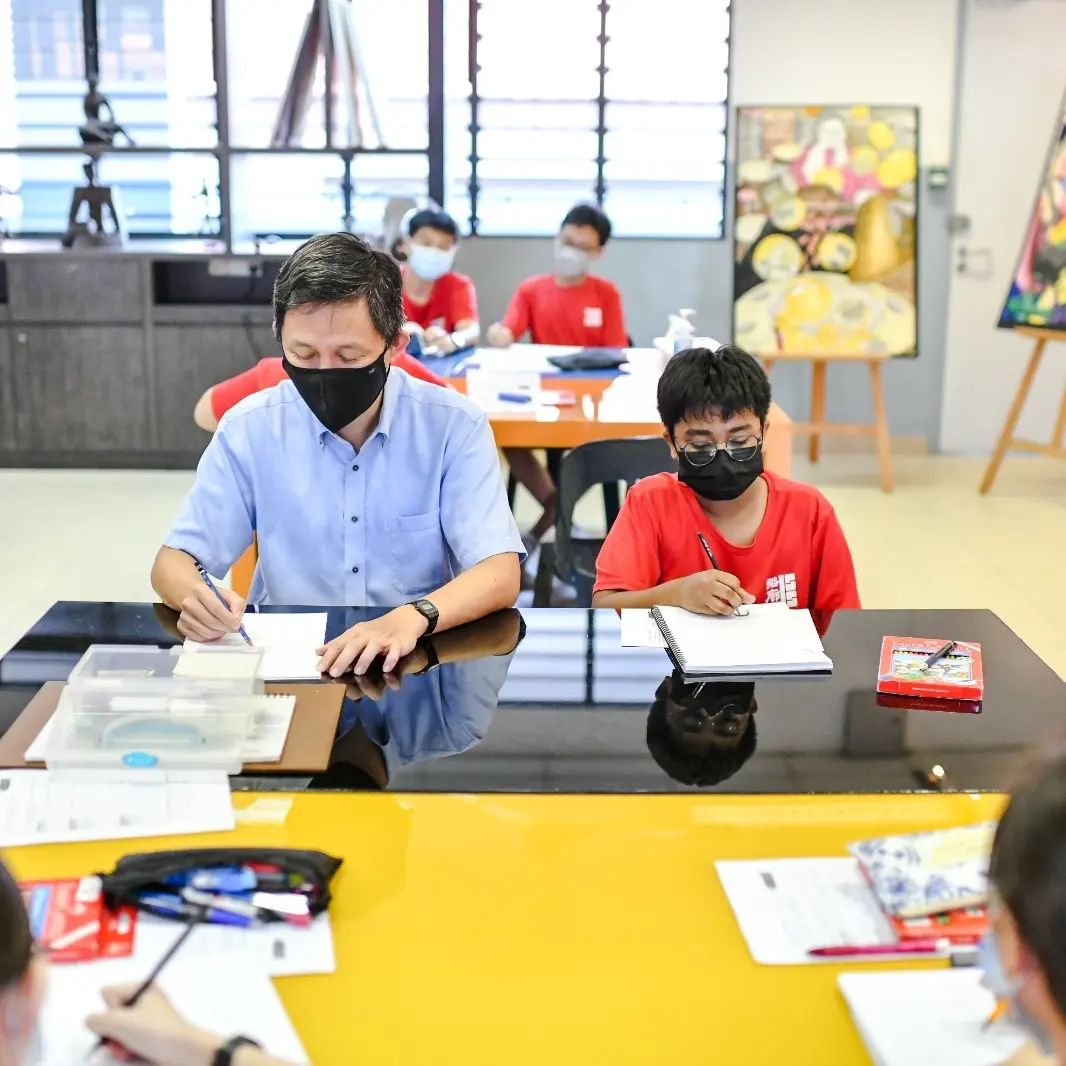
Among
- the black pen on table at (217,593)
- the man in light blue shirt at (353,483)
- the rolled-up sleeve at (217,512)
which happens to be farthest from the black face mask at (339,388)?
the black pen on table at (217,593)

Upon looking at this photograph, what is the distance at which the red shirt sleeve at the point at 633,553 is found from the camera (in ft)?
7.64

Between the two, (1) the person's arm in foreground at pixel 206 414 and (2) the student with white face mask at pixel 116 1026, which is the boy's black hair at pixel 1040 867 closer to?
(2) the student with white face mask at pixel 116 1026

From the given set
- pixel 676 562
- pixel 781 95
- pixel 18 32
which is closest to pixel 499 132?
pixel 781 95

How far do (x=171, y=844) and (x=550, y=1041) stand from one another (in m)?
0.49

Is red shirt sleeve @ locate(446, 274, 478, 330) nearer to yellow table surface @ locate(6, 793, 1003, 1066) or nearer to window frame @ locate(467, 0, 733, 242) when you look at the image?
window frame @ locate(467, 0, 733, 242)

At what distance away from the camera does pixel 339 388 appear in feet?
7.26

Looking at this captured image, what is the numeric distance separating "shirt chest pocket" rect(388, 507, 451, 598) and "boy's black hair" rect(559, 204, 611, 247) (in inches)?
131

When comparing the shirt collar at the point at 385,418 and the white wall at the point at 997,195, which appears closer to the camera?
the shirt collar at the point at 385,418

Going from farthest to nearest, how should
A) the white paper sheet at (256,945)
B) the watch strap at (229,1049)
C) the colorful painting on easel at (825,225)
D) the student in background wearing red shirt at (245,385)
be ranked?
the colorful painting on easel at (825,225), the student in background wearing red shirt at (245,385), the white paper sheet at (256,945), the watch strap at (229,1049)

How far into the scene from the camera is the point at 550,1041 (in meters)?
1.11

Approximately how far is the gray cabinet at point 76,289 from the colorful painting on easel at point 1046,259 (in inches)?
153

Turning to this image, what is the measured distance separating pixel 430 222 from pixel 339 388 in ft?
10.7

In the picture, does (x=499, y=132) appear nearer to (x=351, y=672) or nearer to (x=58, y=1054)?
(x=351, y=672)

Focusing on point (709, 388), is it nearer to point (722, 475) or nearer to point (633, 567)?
point (722, 475)
